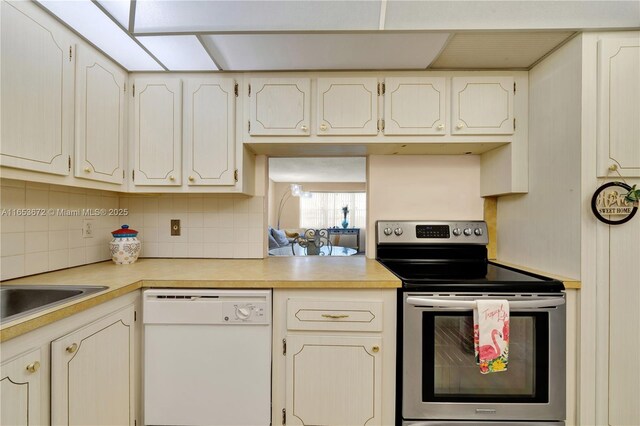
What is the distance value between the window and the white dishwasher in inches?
263

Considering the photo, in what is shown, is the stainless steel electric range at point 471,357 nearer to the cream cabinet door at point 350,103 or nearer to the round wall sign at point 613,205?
the round wall sign at point 613,205

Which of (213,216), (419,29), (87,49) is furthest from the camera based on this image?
(213,216)

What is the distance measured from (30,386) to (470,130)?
2110 mm

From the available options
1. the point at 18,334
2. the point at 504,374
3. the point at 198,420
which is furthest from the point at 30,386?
the point at 504,374

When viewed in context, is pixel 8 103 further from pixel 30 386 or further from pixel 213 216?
pixel 213 216

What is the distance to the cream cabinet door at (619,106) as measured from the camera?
4.02 ft

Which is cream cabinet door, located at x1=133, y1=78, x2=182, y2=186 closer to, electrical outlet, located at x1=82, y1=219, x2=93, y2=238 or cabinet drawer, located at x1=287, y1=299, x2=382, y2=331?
electrical outlet, located at x1=82, y1=219, x2=93, y2=238

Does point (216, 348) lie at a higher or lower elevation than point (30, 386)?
lower

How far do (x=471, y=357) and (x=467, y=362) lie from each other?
0.03 metres

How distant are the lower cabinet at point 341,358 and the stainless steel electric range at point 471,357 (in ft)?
0.27

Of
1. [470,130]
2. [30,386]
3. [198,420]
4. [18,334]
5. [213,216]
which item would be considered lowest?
[198,420]

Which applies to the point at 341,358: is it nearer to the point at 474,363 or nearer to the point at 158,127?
the point at 474,363

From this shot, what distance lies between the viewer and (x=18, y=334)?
2.65 feet

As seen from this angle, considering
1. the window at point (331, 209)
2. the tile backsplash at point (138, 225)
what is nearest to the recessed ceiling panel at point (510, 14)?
the tile backsplash at point (138, 225)
